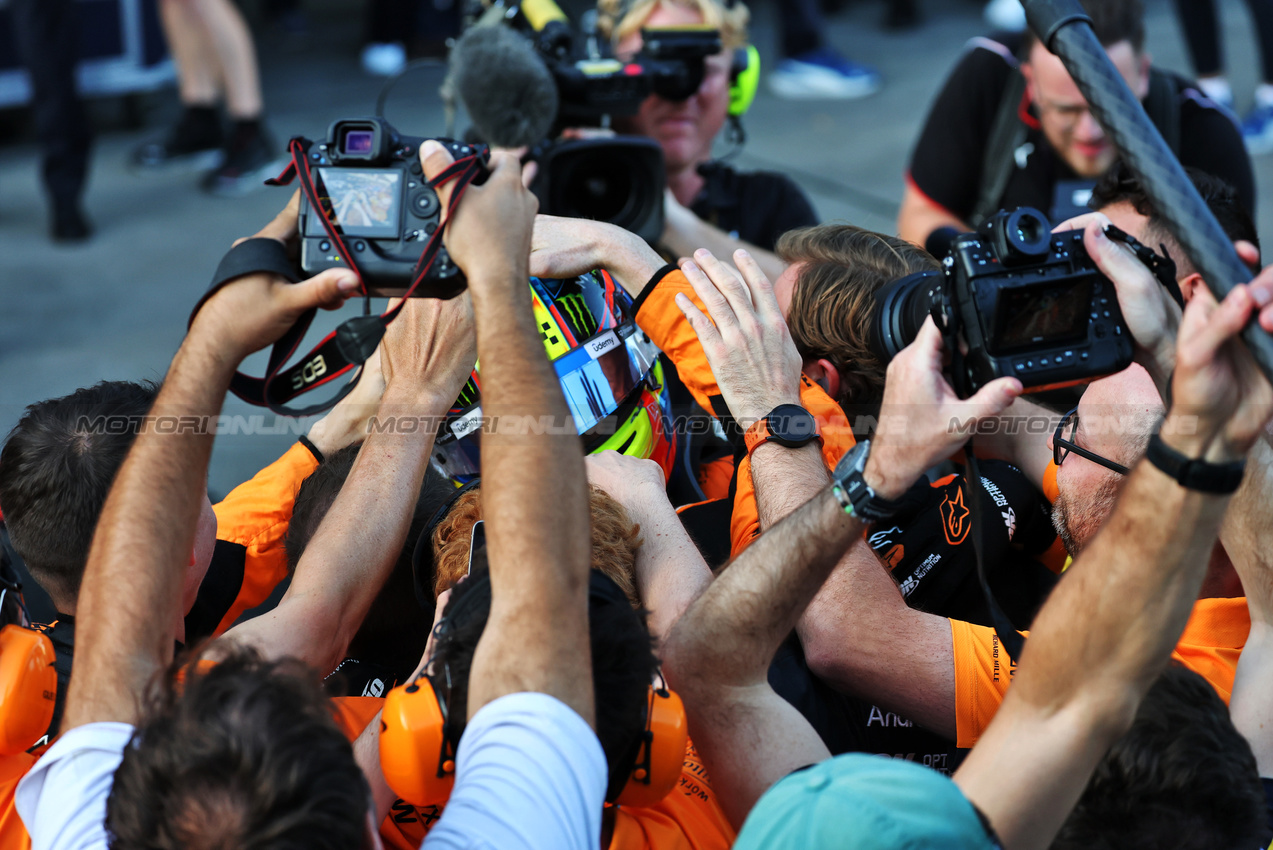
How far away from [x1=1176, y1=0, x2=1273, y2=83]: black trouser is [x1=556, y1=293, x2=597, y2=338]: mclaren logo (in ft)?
15.0

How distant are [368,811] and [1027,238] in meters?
1.06

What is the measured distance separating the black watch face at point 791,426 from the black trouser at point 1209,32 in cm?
463

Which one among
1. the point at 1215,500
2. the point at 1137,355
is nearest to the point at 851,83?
the point at 1137,355

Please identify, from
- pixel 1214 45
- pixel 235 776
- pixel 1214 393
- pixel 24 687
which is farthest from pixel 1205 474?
pixel 1214 45

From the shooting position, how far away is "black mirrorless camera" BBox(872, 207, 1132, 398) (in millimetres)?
1340

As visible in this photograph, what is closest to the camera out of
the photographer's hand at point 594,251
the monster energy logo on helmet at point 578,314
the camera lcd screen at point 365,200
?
the camera lcd screen at point 365,200

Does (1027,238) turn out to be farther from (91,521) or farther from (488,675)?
(91,521)

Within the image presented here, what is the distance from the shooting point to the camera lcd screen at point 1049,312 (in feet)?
4.43

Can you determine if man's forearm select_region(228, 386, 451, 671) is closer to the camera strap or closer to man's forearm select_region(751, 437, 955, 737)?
the camera strap

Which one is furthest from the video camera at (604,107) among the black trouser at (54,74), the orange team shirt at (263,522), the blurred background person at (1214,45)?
the blurred background person at (1214,45)

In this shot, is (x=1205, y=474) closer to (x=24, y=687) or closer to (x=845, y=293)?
(x=845, y=293)

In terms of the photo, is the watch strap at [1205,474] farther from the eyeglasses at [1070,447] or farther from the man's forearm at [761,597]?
the eyeglasses at [1070,447]

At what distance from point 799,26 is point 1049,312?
5.53m

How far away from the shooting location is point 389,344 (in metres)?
1.93
